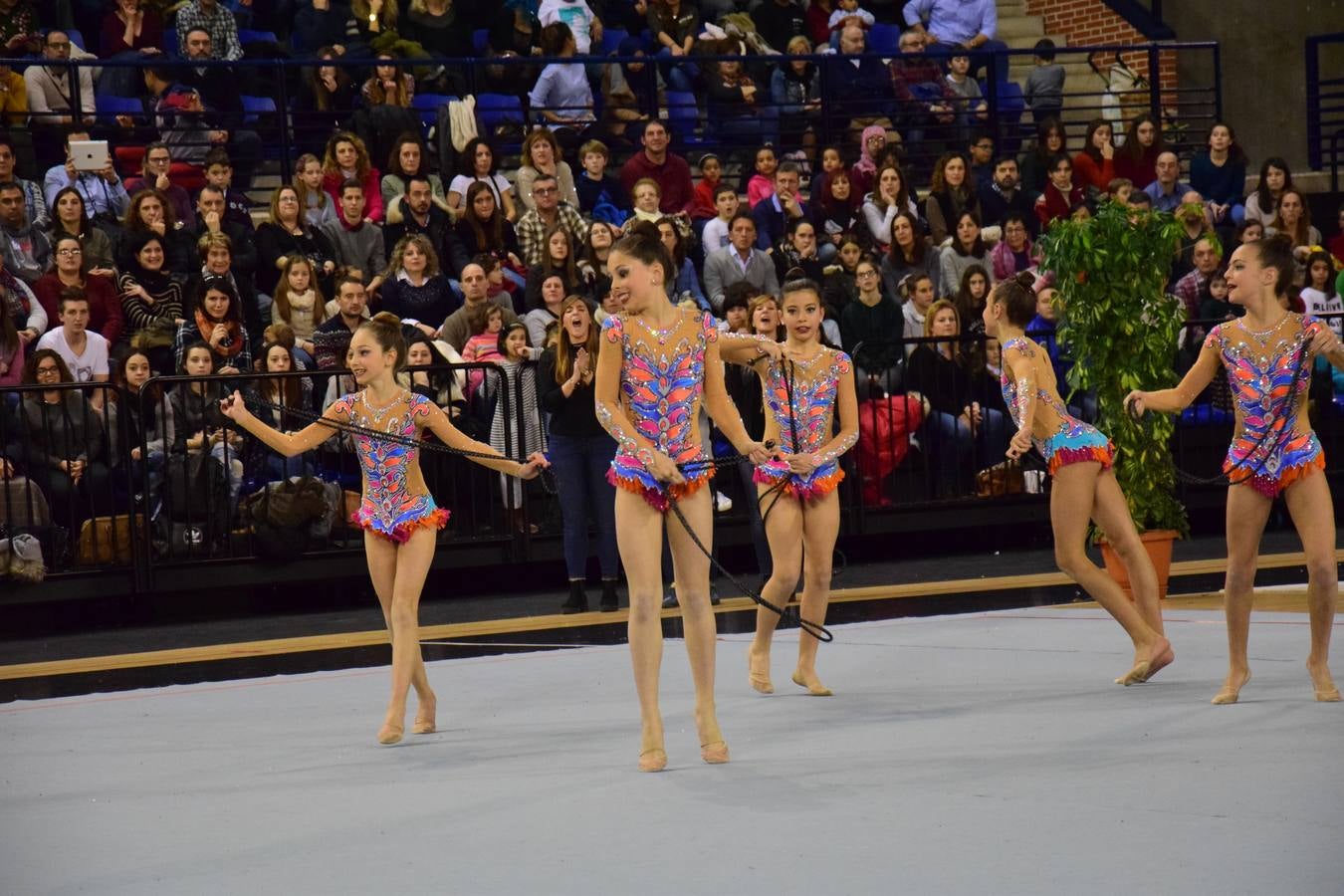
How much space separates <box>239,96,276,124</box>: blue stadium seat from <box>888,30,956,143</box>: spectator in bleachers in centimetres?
534

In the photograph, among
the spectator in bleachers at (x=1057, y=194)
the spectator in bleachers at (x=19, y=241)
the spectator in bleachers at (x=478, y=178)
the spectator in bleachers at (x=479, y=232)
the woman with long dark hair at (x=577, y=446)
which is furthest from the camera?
the spectator in bleachers at (x=1057, y=194)

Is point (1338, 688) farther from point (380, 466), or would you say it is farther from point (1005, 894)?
point (380, 466)

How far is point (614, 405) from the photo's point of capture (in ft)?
19.2

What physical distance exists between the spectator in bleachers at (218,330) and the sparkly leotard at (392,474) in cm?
411

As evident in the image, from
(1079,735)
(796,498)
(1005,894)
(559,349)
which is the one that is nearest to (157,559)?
(559,349)

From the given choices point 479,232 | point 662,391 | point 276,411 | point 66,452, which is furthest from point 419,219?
point 662,391

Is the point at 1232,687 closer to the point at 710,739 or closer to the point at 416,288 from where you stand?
the point at 710,739

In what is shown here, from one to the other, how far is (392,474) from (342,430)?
25cm

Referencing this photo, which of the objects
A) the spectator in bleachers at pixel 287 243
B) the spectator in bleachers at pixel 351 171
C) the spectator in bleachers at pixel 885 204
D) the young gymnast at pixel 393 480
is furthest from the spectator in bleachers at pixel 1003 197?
the young gymnast at pixel 393 480

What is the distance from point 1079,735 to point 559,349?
4608 millimetres

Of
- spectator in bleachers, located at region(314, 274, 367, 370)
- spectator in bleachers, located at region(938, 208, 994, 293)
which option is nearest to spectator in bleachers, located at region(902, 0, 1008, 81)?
spectator in bleachers, located at region(938, 208, 994, 293)

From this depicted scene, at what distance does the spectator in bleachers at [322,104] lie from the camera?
13.8 meters

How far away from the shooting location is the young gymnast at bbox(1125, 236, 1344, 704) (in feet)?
21.3

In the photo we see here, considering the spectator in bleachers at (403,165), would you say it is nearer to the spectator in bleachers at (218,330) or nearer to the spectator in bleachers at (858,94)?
the spectator in bleachers at (218,330)
